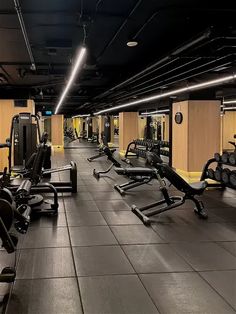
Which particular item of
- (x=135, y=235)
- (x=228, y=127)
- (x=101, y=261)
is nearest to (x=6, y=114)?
(x=135, y=235)

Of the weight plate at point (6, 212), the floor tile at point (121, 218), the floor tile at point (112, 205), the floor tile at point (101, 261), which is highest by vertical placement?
the weight plate at point (6, 212)

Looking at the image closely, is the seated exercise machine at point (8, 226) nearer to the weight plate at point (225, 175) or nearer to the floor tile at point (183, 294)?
the floor tile at point (183, 294)

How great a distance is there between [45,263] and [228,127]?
1965cm

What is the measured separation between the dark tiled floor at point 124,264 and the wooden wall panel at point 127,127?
12.4 metres

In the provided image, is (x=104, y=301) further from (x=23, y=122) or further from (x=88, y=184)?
(x=23, y=122)

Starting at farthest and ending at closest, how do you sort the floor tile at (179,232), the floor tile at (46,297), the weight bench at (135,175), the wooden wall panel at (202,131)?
the wooden wall panel at (202,131) → the weight bench at (135,175) → the floor tile at (179,232) → the floor tile at (46,297)

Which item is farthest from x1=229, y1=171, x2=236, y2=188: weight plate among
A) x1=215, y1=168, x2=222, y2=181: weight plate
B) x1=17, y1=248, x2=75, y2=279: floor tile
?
x1=17, y1=248, x2=75, y2=279: floor tile

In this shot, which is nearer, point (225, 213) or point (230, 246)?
point (230, 246)

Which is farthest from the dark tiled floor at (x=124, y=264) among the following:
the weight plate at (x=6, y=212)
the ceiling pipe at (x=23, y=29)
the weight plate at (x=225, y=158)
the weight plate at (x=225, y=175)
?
the ceiling pipe at (x=23, y=29)

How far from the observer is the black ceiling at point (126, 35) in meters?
4.48

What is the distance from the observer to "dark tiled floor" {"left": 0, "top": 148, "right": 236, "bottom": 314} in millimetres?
3012

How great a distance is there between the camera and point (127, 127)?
18.8m

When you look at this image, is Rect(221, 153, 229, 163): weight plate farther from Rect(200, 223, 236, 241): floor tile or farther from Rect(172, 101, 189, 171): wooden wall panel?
Rect(200, 223, 236, 241): floor tile

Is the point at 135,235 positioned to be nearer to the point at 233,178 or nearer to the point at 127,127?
the point at 233,178
